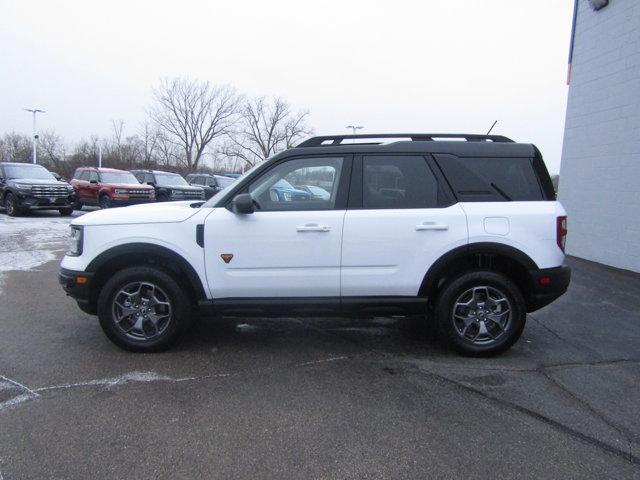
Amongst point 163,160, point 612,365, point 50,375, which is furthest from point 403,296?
point 163,160

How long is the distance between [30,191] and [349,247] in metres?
15.1

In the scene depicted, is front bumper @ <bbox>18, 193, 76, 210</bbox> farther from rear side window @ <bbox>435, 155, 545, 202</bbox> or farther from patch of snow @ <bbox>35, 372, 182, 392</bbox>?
rear side window @ <bbox>435, 155, 545, 202</bbox>

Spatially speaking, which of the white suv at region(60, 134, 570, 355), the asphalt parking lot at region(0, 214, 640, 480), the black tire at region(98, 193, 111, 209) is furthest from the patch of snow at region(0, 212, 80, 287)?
the white suv at region(60, 134, 570, 355)

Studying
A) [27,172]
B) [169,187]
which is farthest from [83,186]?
[169,187]

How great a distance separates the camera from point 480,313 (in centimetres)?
434

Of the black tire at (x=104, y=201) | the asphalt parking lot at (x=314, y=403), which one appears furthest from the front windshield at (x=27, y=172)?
the asphalt parking lot at (x=314, y=403)

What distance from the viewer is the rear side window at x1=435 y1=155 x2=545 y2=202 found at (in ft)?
14.1

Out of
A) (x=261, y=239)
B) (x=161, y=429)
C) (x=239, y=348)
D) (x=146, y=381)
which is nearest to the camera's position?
(x=161, y=429)

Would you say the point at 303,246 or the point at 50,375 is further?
the point at 303,246

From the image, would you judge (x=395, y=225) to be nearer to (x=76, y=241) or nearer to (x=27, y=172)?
(x=76, y=241)

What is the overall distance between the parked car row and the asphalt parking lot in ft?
31.0

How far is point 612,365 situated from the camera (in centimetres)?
428

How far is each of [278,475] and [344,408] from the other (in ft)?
2.84

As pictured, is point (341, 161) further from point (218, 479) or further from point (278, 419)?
point (218, 479)
